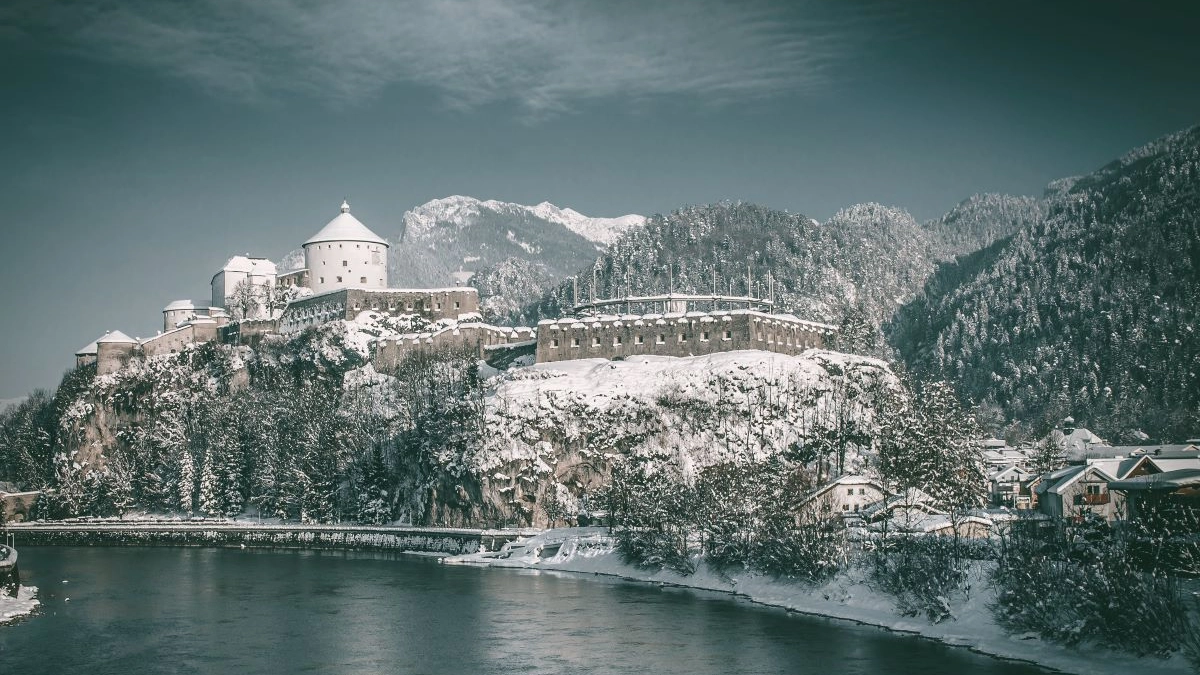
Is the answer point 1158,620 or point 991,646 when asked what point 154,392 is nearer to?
point 991,646

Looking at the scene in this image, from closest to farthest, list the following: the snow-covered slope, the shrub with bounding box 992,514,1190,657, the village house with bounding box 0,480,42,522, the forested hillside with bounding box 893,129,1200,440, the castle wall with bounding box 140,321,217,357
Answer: the shrub with bounding box 992,514,1190,657
the snow-covered slope
the village house with bounding box 0,480,42,522
the castle wall with bounding box 140,321,217,357
the forested hillside with bounding box 893,129,1200,440

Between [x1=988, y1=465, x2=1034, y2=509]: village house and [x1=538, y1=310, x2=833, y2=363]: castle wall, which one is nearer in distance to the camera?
→ [x1=988, y1=465, x2=1034, y2=509]: village house

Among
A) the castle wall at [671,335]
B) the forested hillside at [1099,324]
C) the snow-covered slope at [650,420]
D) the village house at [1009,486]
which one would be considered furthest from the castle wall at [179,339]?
the forested hillside at [1099,324]

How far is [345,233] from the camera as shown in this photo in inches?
4870

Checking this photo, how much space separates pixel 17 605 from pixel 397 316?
5834 centimetres

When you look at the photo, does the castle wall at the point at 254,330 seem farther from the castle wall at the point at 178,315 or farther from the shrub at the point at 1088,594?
the shrub at the point at 1088,594

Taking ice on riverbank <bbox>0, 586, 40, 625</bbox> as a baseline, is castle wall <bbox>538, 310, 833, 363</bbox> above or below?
above

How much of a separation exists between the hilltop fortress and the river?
3084cm

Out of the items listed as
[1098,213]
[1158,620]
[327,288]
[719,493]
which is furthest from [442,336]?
[1098,213]

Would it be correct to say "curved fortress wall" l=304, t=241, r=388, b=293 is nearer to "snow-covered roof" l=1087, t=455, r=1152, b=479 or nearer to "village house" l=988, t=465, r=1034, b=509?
"village house" l=988, t=465, r=1034, b=509

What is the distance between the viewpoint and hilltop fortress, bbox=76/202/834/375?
3848 inches

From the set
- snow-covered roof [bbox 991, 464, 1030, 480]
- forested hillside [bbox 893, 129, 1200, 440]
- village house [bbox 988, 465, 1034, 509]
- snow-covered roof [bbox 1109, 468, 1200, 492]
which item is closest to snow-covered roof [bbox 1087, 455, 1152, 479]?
snow-covered roof [bbox 1109, 468, 1200, 492]

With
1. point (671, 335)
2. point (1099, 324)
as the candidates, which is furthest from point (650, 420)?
point (1099, 324)

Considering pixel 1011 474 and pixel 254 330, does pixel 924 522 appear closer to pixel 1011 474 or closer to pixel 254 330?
pixel 1011 474
